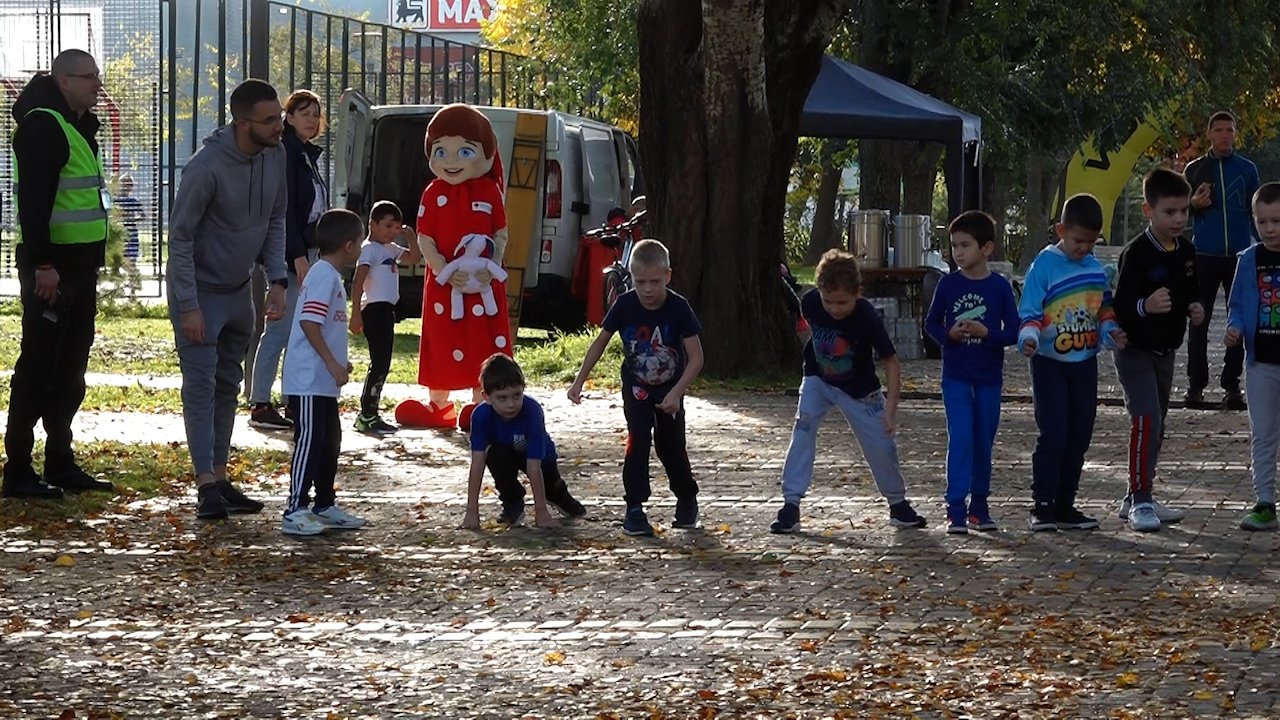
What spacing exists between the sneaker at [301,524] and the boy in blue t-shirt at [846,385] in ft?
6.39

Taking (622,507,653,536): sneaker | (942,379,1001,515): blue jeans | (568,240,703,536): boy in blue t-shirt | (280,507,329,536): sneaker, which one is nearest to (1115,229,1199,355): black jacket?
(942,379,1001,515): blue jeans

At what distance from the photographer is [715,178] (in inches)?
657

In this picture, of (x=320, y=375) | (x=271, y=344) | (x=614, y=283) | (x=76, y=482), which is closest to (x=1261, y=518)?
(x=320, y=375)

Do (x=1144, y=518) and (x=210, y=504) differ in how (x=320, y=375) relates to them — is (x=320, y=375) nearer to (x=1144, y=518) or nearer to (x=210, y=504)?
(x=210, y=504)

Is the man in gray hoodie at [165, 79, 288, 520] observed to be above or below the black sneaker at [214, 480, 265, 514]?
above

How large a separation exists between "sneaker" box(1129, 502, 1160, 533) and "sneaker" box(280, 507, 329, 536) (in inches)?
137

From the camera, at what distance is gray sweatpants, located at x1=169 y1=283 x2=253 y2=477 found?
9.55 metres

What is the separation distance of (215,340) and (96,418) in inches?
175

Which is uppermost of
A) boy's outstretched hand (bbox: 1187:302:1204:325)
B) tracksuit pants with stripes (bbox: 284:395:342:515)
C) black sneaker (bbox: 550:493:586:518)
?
boy's outstretched hand (bbox: 1187:302:1204:325)

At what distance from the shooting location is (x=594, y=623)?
23.2 feet

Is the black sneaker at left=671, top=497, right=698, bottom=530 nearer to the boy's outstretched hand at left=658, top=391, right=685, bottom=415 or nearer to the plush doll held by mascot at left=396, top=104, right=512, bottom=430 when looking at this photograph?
the boy's outstretched hand at left=658, top=391, right=685, bottom=415

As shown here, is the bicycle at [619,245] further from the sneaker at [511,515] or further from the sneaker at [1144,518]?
the sneaker at [1144,518]

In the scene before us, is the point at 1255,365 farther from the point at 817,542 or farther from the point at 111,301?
the point at 111,301

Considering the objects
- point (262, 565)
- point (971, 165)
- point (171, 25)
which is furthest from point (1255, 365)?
point (171, 25)
